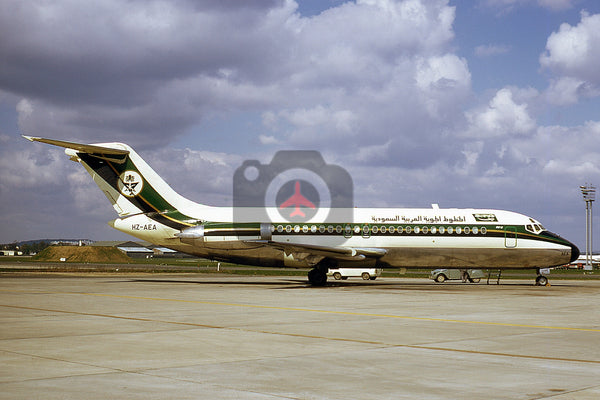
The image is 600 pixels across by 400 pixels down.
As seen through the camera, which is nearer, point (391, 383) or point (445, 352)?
point (391, 383)

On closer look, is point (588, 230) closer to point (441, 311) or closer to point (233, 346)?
point (441, 311)

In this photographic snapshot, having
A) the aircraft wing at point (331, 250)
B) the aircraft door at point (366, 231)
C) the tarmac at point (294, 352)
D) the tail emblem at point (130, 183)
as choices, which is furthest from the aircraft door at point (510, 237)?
the tail emblem at point (130, 183)

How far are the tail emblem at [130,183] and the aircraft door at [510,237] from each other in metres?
19.8

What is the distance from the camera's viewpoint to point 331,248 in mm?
30000

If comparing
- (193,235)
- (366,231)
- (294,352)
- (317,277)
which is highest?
(366,231)

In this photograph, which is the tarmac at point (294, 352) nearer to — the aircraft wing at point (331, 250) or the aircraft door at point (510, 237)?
the aircraft wing at point (331, 250)

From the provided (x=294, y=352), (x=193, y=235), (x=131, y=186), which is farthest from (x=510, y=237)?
(x=294, y=352)

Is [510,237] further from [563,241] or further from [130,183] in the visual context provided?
[130,183]

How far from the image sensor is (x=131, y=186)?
33125 mm

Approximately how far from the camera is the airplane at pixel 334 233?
31891 mm

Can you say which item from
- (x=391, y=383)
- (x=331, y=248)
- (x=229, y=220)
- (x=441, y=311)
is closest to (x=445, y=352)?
(x=391, y=383)

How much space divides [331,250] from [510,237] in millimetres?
9961

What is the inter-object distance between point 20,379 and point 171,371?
6.42 ft

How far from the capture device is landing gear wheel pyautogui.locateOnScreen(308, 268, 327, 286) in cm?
3238
